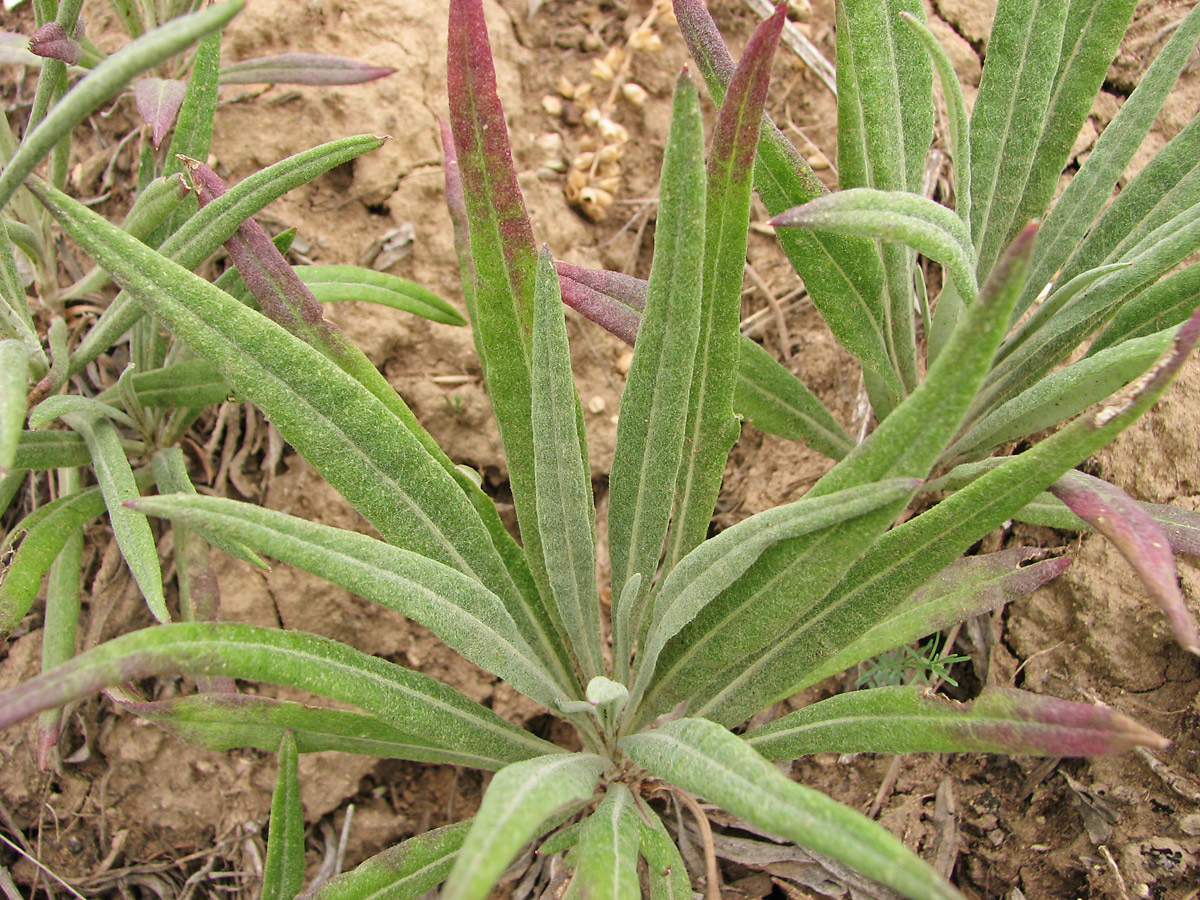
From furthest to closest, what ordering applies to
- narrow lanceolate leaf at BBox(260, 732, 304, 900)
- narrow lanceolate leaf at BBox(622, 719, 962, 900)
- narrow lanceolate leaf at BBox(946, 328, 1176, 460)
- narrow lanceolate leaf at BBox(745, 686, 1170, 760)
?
narrow lanceolate leaf at BBox(260, 732, 304, 900) < narrow lanceolate leaf at BBox(946, 328, 1176, 460) < narrow lanceolate leaf at BBox(745, 686, 1170, 760) < narrow lanceolate leaf at BBox(622, 719, 962, 900)

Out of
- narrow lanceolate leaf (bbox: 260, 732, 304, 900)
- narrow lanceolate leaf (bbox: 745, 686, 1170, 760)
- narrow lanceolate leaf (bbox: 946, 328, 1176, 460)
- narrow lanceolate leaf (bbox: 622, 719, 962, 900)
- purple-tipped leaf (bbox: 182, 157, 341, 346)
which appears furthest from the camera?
purple-tipped leaf (bbox: 182, 157, 341, 346)

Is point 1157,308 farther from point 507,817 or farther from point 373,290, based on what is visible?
point 373,290

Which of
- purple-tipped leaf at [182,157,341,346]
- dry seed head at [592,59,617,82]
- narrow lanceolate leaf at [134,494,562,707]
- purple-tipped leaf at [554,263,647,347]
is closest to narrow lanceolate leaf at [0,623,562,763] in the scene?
narrow lanceolate leaf at [134,494,562,707]

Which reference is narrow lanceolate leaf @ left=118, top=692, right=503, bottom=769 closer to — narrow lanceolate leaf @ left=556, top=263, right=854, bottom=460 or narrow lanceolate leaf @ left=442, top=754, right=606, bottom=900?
narrow lanceolate leaf @ left=442, top=754, right=606, bottom=900

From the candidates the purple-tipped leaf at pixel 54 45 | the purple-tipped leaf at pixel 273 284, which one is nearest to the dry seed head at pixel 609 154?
the purple-tipped leaf at pixel 273 284

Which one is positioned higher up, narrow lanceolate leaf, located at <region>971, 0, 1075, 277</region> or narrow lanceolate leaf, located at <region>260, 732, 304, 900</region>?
narrow lanceolate leaf, located at <region>971, 0, 1075, 277</region>

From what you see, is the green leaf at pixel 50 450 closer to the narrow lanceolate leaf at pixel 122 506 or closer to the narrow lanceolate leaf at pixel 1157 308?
the narrow lanceolate leaf at pixel 122 506

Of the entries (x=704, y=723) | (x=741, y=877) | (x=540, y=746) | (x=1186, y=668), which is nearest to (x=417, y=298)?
(x=540, y=746)
